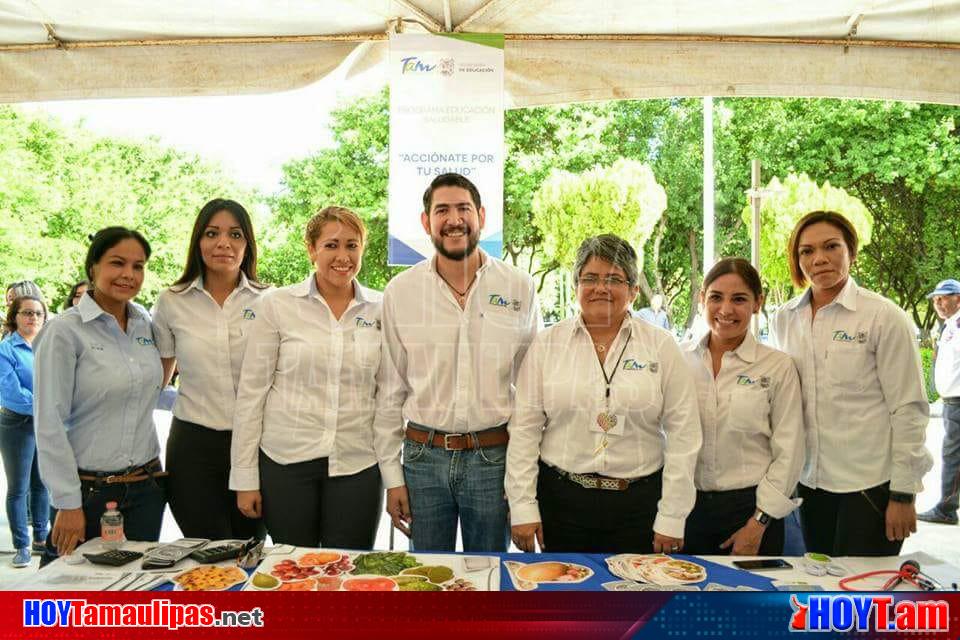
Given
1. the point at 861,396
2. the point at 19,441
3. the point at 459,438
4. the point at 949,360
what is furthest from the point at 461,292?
the point at 19,441

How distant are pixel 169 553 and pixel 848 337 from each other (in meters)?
1.77

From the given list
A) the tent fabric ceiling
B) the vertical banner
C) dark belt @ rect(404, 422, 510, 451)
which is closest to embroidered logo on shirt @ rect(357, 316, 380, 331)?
dark belt @ rect(404, 422, 510, 451)

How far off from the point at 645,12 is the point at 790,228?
0.82m

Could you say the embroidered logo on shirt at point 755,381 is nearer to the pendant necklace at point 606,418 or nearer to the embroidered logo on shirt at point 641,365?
the embroidered logo on shirt at point 641,365

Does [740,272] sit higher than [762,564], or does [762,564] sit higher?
[740,272]

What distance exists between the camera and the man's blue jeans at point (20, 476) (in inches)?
112

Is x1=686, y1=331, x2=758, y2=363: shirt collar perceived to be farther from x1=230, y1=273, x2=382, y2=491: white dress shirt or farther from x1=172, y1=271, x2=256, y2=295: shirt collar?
x1=172, y1=271, x2=256, y2=295: shirt collar

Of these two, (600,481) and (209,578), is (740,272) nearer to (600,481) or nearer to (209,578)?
(600,481)

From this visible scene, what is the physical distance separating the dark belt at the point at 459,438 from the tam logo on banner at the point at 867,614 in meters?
0.80

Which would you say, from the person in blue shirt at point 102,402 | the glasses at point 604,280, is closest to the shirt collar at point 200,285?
the person in blue shirt at point 102,402

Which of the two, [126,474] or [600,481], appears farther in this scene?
[126,474]

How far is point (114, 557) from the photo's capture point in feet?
5.01

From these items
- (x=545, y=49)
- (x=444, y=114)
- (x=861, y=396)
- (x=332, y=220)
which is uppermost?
(x=545, y=49)

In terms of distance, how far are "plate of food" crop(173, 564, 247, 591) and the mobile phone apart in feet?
3.45
